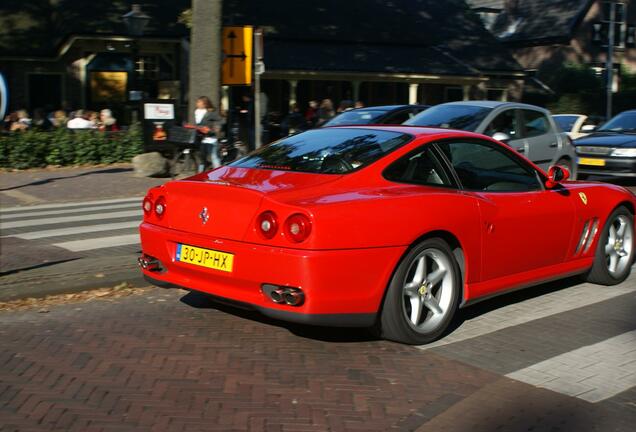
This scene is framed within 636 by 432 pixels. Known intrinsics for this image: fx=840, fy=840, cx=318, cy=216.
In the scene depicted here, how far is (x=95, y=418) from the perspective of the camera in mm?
4227

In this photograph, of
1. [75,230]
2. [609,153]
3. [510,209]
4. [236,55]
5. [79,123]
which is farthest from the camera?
[79,123]

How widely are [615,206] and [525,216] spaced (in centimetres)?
150

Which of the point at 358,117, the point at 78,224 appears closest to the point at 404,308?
the point at 78,224

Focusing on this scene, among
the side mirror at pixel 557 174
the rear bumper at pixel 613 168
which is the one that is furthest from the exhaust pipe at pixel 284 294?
the rear bumper at pixel 613 168

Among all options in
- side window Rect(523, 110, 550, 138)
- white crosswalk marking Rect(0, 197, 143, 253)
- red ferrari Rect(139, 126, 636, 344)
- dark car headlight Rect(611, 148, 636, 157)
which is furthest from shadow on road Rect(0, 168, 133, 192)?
red ferrari Rect(139, 126, 636, 344)

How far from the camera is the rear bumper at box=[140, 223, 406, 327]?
196 inches

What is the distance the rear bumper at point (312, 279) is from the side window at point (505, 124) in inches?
294

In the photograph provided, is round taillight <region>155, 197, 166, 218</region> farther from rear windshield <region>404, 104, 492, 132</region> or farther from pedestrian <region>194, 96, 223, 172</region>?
pedestrian <region>194, 96, 223, 172</region>

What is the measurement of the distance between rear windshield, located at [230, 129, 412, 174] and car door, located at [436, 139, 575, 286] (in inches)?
18.6

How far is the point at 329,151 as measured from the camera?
5.98 meters

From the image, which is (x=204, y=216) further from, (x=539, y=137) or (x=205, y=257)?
(x=539, y=137)

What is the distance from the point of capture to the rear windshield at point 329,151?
5.78 metres

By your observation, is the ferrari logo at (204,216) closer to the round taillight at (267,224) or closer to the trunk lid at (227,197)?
the trunk lid at (227,197)

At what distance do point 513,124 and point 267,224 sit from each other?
339 inches
